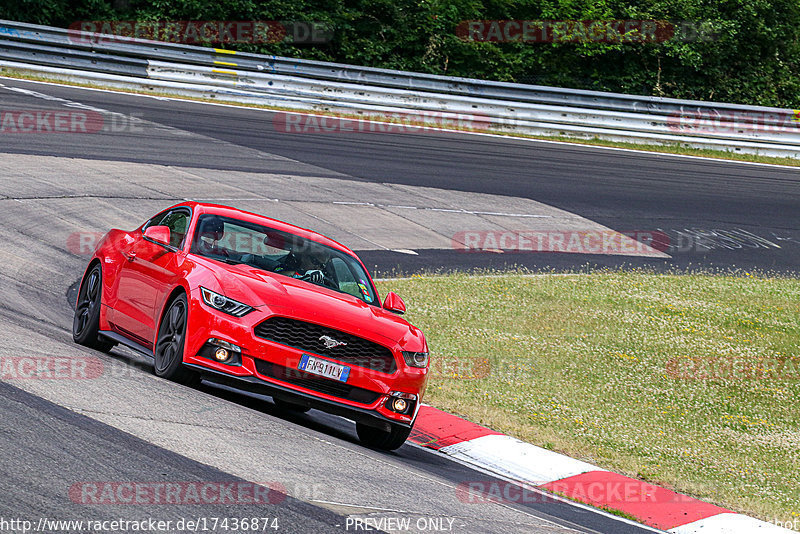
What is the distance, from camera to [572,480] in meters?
8.24

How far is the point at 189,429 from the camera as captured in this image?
21.8 ft

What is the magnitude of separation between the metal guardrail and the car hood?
19624 mm

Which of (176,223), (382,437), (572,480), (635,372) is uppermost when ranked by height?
(176,223)

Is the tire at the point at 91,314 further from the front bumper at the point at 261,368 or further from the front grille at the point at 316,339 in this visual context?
the front grille at the point at 316,339

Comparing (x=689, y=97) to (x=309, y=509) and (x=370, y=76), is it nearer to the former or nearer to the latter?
(x=370, y=76)

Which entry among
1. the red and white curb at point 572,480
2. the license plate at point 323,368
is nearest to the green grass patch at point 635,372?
the red and white curb at point 572,480

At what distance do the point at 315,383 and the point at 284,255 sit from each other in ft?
5.35

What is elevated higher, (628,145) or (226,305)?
(628,145)

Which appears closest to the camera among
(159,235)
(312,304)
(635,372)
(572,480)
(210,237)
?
(312,304)

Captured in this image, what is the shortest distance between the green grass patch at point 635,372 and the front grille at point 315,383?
216 centimetres

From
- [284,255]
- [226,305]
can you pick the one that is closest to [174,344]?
[226,305]

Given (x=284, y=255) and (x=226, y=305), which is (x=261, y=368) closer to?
(x=226, y=305)

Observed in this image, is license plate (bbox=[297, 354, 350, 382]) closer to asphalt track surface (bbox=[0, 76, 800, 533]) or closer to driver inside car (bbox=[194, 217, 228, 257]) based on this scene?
asphalt track surface (bbox=[0, 76, 800, 533])

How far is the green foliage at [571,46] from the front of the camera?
3161 centimetres
